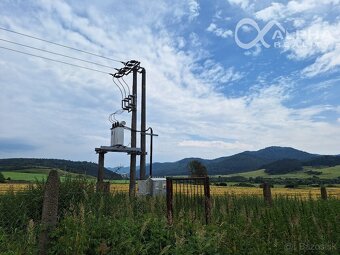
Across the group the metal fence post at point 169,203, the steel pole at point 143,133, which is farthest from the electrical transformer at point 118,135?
the metal fence post at point 169,203

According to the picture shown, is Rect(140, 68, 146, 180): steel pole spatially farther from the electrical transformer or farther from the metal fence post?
the metal fence post

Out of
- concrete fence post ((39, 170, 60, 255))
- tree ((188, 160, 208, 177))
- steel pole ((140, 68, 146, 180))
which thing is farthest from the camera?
tree ((188, 160, 208, 177))

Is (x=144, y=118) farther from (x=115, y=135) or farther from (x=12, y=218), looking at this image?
(x=12, y=218)

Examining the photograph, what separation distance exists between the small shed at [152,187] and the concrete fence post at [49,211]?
10.1 meters

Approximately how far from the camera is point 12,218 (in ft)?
28.9

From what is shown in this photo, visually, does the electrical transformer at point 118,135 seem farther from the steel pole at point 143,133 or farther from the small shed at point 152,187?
the small shed at point 152,187

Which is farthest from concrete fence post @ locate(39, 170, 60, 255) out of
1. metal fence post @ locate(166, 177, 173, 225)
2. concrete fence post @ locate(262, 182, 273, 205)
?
concrete fence post @ locate(262, 182, 273, 205)

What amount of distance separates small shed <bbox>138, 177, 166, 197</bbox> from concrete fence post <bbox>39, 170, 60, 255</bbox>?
10128 millimetres

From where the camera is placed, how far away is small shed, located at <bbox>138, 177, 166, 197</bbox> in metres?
16.7

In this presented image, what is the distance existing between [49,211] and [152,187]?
10480 millimetres

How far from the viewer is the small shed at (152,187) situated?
658 inches

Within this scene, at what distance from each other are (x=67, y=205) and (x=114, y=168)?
7292 millimetres

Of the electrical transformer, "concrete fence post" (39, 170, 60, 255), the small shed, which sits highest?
the electrical transformer

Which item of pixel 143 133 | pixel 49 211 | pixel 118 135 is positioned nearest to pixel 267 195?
pixel 143 133
